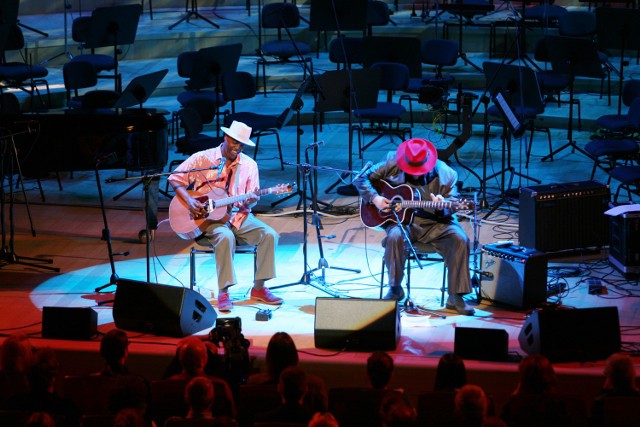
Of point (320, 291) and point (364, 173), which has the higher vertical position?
point (364, 173)

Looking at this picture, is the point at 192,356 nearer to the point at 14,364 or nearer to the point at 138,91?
the point at 14,364

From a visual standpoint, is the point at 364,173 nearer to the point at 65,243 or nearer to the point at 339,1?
the point at 65,243

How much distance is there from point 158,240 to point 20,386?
3.96m

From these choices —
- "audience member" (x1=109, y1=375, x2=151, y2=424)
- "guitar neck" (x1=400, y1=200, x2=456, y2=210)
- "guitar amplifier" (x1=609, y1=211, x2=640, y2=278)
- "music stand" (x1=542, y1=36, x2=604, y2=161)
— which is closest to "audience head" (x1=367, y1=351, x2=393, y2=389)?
"audience member" (x1=109, y1=375, x2=151, y2=424)

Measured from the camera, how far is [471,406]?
509cm

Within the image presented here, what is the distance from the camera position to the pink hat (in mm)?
8102

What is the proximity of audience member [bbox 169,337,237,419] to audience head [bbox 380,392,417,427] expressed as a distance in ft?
3.58

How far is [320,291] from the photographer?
8.45 metres

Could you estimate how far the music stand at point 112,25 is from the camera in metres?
12.7

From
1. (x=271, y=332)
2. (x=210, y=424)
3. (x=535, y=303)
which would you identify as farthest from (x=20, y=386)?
(x=535, y=303)

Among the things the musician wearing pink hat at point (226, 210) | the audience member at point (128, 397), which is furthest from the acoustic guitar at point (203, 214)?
the audience member at point (128, 397)

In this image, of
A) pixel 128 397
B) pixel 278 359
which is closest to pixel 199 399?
pixel 128 397

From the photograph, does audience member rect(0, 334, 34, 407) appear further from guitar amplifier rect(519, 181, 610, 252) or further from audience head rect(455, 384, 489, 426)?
guitar amplifier rect(519, 181, 610, 252)

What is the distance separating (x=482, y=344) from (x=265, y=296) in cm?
213
